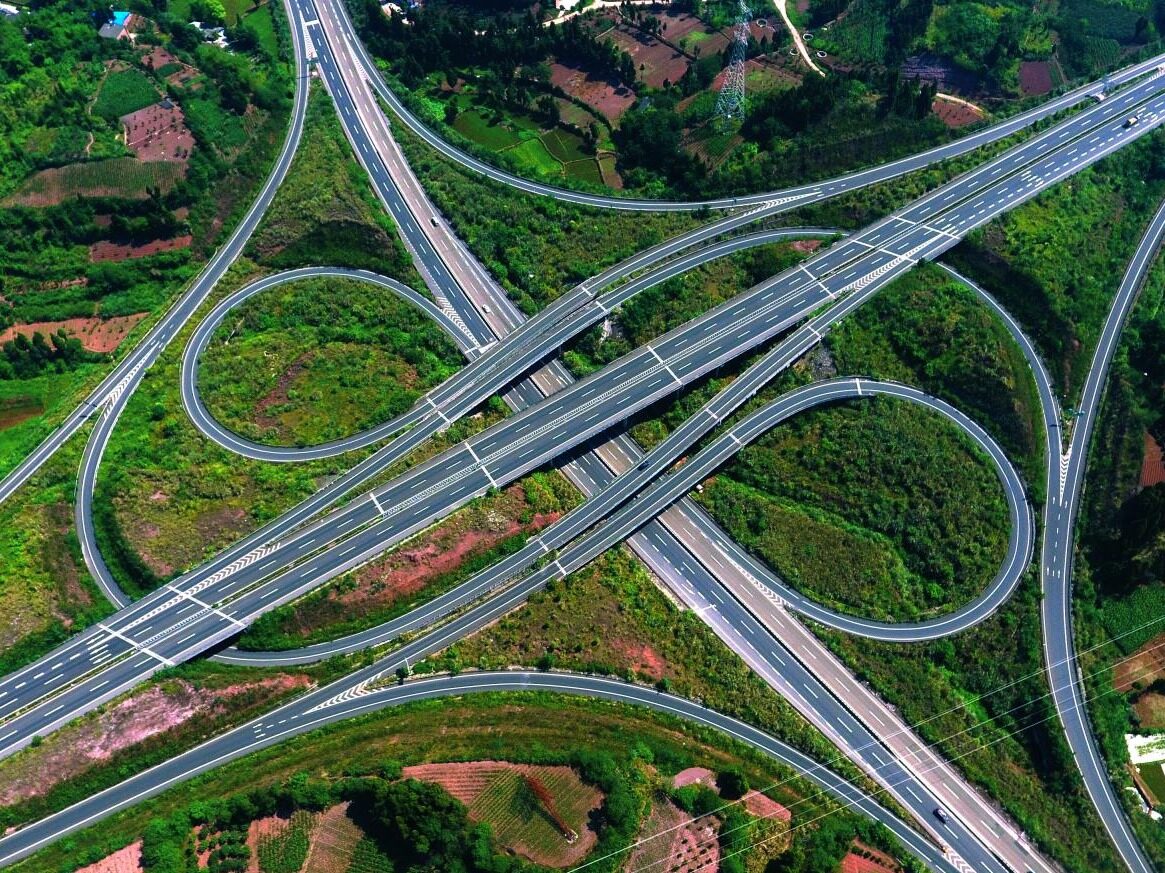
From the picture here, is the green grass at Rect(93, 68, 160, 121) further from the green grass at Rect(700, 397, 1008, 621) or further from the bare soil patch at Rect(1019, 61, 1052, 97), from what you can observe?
the bare soil patch at Rect(1019, 61, 1052, 97)

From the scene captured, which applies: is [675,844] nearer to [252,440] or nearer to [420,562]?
[420,562]

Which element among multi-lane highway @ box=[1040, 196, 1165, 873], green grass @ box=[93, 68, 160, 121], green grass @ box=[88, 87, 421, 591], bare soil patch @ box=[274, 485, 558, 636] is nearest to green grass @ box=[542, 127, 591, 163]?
green grass @ box=[88, 87, 421, 591]

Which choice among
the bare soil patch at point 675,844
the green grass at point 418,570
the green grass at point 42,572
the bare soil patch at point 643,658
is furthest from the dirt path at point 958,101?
the green grass at point 42,572

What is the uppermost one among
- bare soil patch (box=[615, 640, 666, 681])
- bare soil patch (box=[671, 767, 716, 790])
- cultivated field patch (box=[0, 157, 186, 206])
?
cultivated field patch (box=[0, 157, 186, 206])

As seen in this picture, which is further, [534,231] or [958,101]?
[958,101]

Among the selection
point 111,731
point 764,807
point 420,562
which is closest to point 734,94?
point 420,562

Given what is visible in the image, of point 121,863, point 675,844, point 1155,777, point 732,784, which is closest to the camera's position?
point 121,863
